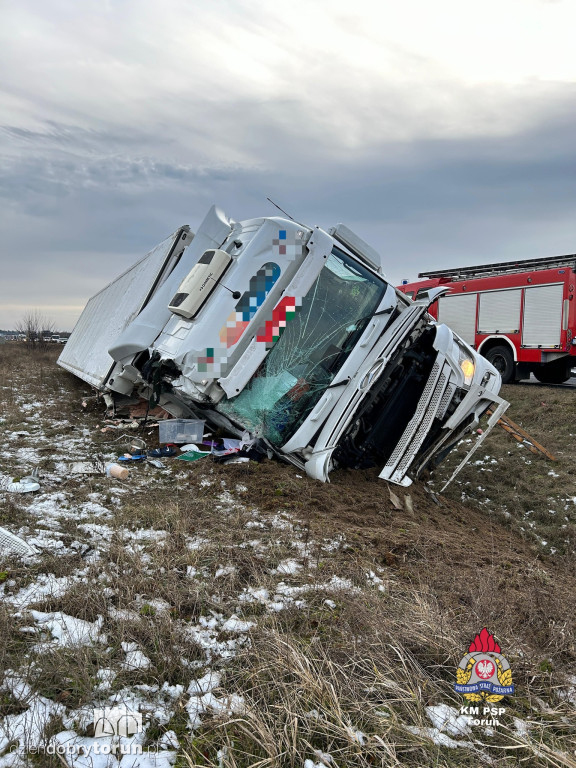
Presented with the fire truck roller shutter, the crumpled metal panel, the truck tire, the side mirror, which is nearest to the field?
the side mirror

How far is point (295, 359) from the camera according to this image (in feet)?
14.3

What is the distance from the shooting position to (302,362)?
4.38 metres

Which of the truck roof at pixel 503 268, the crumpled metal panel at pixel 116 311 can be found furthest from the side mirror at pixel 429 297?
the truck roof at pixel 503 268

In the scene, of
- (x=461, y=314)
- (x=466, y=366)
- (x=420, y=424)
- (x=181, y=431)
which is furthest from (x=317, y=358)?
(x=461, y=314)

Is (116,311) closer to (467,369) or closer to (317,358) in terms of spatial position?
(317,358)

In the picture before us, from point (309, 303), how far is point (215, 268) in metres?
0.92

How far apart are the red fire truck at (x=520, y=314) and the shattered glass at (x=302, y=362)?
6994mm

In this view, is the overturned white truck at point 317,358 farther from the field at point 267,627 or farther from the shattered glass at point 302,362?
the field at point 267,627

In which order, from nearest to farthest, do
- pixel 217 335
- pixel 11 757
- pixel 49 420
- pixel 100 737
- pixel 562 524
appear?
pixel 11 757 → pixel 100 737 → pixel 217 335 → pixel 562 524 → pixel 49 420

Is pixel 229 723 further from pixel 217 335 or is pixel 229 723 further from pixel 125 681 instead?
pixel 217 335

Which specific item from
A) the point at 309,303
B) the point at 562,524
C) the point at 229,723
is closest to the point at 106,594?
the point at 229,723

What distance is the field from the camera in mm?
1529

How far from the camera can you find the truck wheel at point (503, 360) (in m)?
12.8

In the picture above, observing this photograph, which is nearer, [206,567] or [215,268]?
[206,567]
